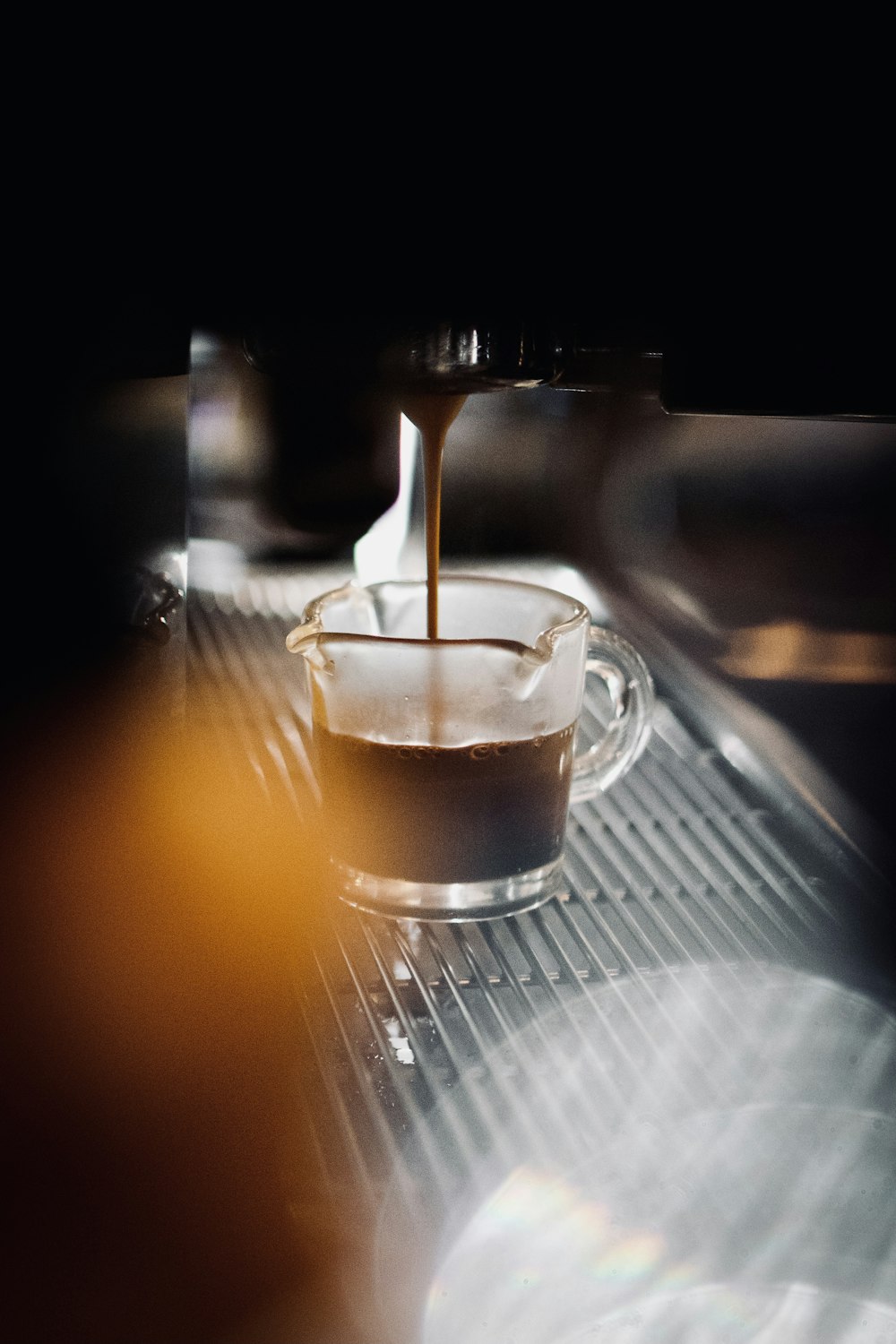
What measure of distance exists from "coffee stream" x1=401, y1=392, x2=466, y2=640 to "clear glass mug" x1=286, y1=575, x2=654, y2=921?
35 millimetres

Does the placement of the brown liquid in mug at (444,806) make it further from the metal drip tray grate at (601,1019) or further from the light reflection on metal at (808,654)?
the light reflection on metal at (808,654)

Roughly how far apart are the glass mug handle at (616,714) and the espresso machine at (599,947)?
0.04 metres

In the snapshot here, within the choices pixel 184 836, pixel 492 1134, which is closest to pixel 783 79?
pixel 492 1134

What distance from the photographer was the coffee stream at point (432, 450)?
421 millimetres

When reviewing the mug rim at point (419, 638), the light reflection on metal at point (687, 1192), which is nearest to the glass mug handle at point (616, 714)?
the mug rim at point (419, 638)

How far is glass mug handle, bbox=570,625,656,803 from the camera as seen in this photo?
491 mm

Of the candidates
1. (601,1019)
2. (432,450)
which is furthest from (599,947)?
(432,450)

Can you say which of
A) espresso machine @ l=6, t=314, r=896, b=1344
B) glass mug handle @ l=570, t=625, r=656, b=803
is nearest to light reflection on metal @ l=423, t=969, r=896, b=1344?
espresso machine @ l=6, t=314, r=896, b=1344

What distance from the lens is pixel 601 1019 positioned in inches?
15.3

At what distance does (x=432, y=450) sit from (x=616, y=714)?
14 cm

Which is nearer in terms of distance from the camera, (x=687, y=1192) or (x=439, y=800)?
(x=687, y=1192)

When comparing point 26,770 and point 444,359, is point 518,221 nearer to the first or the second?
point 444,359

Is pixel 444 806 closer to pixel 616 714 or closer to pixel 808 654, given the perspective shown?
pixel 616 714

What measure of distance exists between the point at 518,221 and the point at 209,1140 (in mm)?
262
